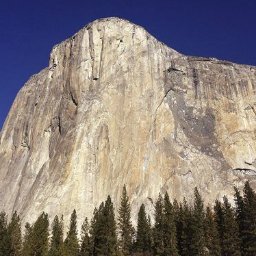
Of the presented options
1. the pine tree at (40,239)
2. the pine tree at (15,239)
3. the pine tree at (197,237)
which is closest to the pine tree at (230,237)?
the pine tree at (197,237)

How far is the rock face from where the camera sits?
236ft

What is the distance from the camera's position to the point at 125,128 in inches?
3041

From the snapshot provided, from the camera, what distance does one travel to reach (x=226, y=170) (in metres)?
77.5

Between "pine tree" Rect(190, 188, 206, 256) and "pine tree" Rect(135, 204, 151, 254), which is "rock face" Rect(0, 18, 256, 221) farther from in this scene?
"pine tree" Rect(190, 188, 206, 256)

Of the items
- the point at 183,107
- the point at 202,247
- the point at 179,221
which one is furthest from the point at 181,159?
the point at 202,247

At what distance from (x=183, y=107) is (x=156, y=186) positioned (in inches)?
709

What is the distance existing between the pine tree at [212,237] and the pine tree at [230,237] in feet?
2.84

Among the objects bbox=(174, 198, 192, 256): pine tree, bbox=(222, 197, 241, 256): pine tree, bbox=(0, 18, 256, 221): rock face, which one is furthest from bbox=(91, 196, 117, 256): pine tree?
bbox=(0, 18, 256, 221): rock face

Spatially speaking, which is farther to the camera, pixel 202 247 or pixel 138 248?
pixel 138 248

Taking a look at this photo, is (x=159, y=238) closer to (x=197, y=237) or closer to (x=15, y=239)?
(x=197, y=237)

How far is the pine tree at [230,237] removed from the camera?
50.5 m

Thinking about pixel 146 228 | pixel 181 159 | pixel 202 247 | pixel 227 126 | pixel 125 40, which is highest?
pixel 125 40

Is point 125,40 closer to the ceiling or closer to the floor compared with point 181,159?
closer to the ceiling

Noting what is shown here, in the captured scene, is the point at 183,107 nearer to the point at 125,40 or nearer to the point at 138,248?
the point at 125,40
